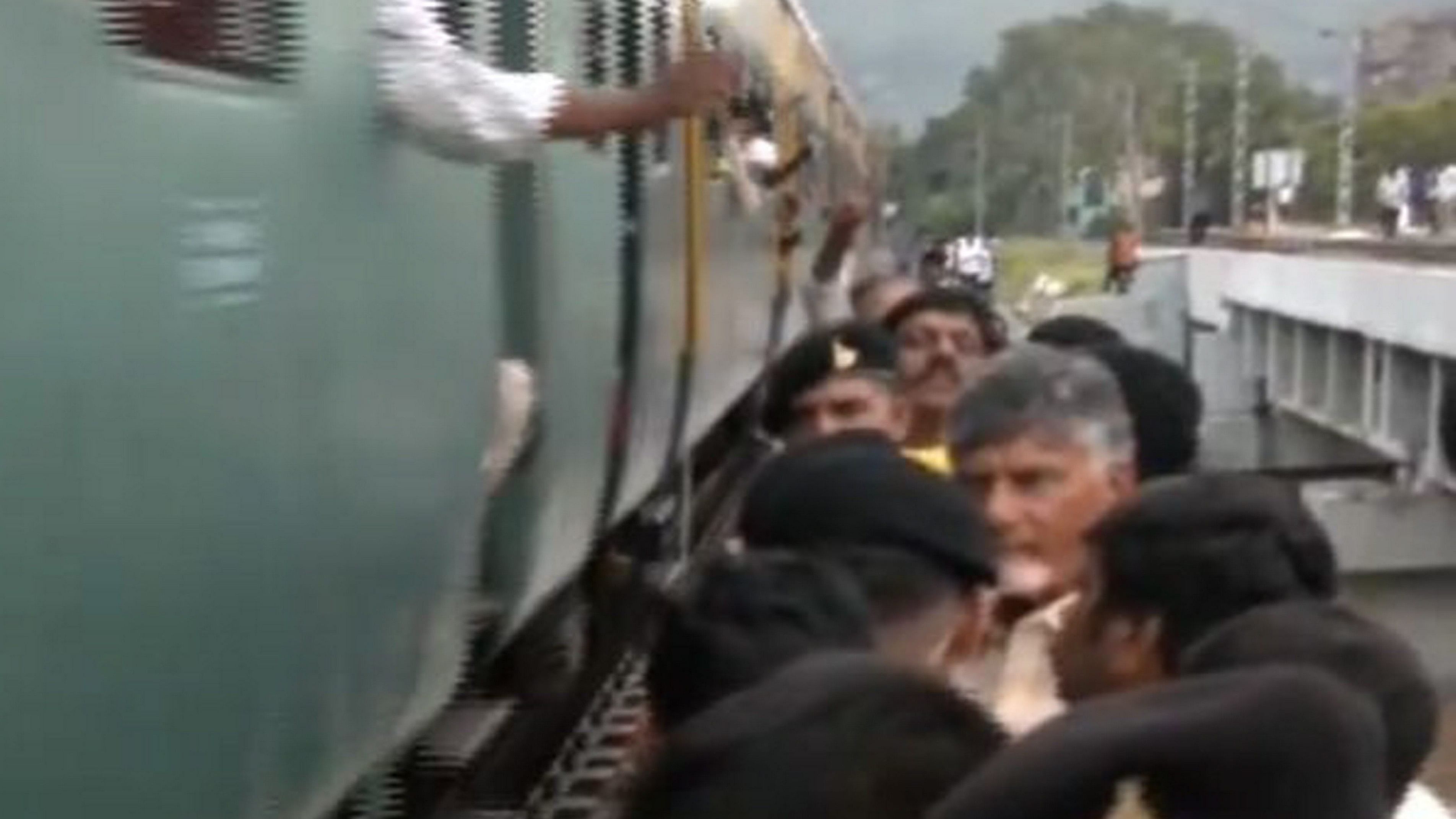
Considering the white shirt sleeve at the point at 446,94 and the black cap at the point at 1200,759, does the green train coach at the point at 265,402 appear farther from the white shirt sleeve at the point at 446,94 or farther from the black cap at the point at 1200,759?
the black cap at the point at 1200,759

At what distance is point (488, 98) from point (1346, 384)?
21103 mm

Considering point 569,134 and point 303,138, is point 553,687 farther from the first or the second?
point 303,138

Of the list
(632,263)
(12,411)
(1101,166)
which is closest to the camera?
(12,411)

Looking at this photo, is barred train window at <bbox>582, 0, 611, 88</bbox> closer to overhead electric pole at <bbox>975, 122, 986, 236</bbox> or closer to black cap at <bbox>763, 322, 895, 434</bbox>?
black cap at <bbox>763, 322, 895, 434</bbox>

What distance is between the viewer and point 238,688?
4.24m

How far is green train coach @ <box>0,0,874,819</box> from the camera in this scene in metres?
3.46

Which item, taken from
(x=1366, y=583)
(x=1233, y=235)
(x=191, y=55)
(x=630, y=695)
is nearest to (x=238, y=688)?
(x=191, y=55)

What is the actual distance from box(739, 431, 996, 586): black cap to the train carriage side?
1.64 ft

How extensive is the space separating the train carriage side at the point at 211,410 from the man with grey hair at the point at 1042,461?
741mm

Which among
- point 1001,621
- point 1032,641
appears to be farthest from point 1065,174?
point 1032,641

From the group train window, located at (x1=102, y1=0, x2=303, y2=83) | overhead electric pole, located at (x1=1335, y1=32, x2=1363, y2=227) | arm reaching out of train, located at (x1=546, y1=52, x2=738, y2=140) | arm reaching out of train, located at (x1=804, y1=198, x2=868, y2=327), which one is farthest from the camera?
overhead electric pole, located at (x1=1335, y1=32, x2=1363, y2=227)

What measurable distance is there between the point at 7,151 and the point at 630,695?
791 centimetres

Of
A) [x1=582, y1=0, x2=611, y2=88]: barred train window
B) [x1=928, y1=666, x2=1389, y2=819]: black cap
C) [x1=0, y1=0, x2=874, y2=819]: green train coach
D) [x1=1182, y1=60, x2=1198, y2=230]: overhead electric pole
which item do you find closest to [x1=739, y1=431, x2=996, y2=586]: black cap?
[x1=0, y1=0, x2=874, y2=819]: green train coach

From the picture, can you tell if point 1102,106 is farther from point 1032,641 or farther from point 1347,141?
point 1032,641
